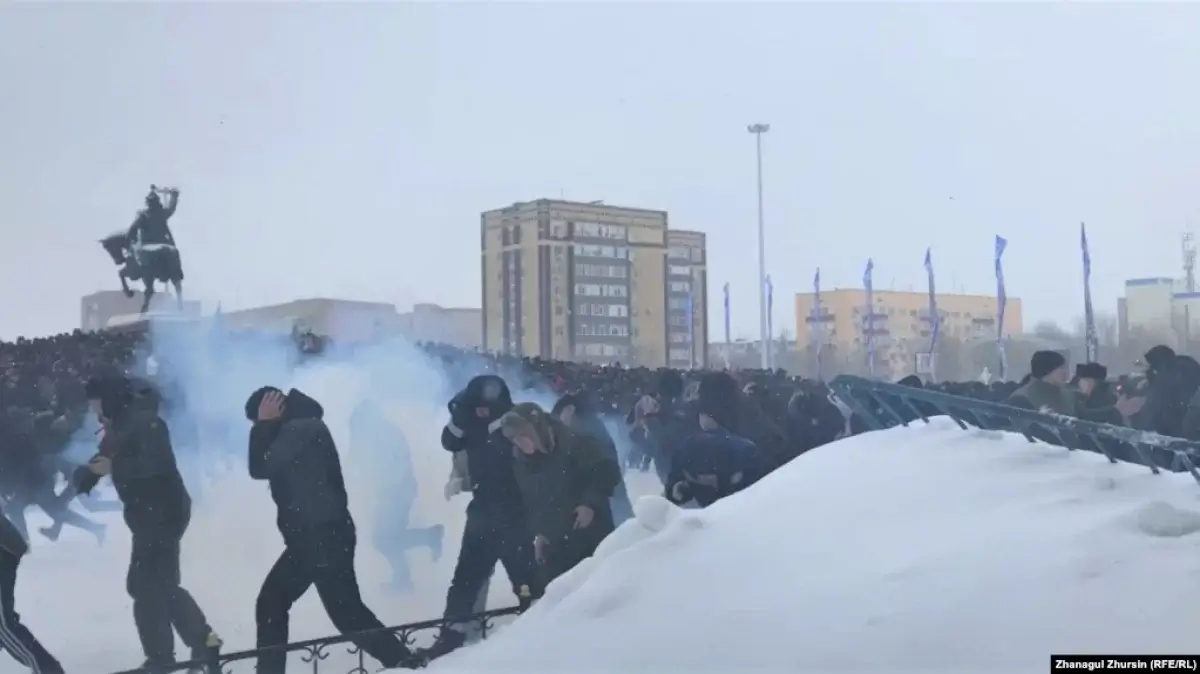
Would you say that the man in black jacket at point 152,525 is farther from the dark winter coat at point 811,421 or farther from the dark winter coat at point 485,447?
the dark winter coat at point 811,421

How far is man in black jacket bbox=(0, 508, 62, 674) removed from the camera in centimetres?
476

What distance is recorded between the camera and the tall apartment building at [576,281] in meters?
6.99

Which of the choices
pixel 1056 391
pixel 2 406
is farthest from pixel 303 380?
pixel 1056 391

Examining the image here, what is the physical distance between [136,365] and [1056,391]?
17.8 ft

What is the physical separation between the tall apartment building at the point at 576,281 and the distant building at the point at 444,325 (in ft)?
0.27

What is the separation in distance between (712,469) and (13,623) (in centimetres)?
326

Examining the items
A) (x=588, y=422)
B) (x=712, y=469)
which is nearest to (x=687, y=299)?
(x=588, y=422)

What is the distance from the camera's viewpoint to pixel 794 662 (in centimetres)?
372

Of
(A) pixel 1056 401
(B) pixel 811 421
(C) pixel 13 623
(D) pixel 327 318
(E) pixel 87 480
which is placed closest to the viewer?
(C) pixel 13 623

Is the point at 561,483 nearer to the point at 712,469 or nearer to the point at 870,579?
the point at 712,469

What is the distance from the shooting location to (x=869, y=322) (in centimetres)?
793

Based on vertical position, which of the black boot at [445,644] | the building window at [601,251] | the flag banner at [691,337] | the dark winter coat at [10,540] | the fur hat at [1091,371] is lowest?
the black boot at [445,644]

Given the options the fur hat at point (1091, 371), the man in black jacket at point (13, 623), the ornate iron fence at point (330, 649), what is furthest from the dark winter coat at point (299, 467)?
the fur hat at point (1091, 371)

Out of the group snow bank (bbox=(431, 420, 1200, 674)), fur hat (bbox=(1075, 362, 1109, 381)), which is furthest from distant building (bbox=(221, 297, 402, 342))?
fur hat (bbox=(1075, 362, 1109, 381))
